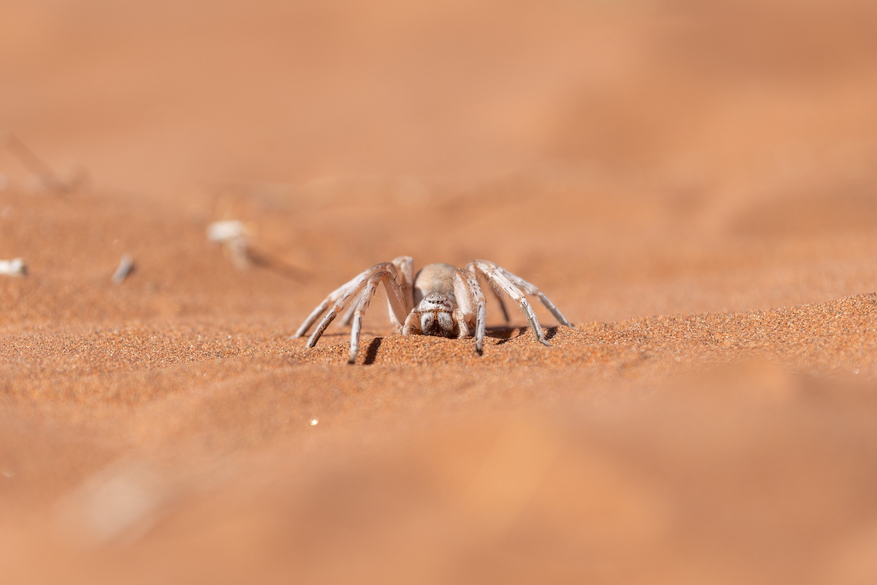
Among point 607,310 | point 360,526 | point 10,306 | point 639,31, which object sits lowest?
point 360,526

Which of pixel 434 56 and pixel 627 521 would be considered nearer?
pixel 627 521

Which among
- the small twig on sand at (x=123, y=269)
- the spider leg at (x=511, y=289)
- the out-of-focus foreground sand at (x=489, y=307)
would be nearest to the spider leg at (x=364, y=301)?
the out-of-focus foreground sand at (x=489, y=307)

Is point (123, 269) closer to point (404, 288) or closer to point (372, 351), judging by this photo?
point (404, 288)

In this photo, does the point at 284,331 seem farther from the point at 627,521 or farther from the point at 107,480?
the point at 627,521

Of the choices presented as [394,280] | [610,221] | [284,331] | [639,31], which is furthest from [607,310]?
[639,31]

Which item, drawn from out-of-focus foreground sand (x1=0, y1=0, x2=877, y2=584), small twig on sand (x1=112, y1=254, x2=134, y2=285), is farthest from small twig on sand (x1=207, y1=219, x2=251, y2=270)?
A: small twig on sand (x1=112, y1=254, x2=134, y2=285)

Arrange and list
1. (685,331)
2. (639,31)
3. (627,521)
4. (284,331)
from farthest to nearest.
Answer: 1. (639,31)
2. (284,331)
3. (685,331)
4. (627,521)

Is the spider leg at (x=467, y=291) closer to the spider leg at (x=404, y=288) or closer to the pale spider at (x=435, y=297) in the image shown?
the pale spider at (x=435, y=297)

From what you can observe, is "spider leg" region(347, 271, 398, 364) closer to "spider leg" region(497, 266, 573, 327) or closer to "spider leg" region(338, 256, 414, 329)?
"spider leg" region(338, 256, 414, 329)
